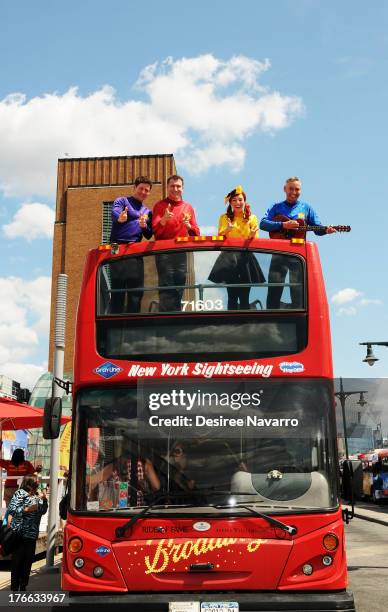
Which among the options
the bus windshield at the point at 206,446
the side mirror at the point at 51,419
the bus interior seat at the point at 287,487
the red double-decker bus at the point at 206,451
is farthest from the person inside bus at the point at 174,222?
the bus interior seat at the point at 287,487

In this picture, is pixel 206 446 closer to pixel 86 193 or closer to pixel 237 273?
pixel 237 273

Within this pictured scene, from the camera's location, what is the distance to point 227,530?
6.20 m

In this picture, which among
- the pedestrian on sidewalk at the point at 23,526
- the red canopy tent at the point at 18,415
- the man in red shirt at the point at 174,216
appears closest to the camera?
the man in red shirt at the point at 174,216

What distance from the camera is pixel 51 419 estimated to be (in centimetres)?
713

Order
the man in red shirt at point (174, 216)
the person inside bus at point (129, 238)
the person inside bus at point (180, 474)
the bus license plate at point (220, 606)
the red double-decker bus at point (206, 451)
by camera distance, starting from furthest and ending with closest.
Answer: the man in red shirt at point (174, 216), the person inside bus at point (129, 238), the person inside bus at point (180, 474), the red double-decker bus at point (206, 451), the bus license plate at point (220, 606)

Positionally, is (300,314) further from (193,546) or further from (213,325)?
(193,546)

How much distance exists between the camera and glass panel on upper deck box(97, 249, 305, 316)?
7043 mm

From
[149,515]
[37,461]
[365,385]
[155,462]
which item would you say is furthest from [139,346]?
[365,385]

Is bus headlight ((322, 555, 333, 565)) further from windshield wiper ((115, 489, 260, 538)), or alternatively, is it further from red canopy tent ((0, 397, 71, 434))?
red canopy tent ((0, 397, 71, 434))

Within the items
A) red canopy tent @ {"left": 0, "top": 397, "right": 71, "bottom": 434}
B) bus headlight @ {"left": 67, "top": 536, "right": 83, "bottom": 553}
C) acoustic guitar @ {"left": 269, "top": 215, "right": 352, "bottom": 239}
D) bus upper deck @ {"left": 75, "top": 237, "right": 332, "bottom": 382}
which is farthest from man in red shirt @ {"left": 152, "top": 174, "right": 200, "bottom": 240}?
red canopy tent @ {"left": 0, "top": 397, "right": 71, "bottom": 434}

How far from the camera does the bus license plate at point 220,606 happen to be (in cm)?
590

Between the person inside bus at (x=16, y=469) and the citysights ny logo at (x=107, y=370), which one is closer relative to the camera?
the citysights ny logo at (x=107, y=370)

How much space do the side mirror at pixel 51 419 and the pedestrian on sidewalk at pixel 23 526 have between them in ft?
8.49

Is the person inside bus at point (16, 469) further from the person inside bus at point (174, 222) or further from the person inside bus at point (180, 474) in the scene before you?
the person inside bus at point (180, 474)
